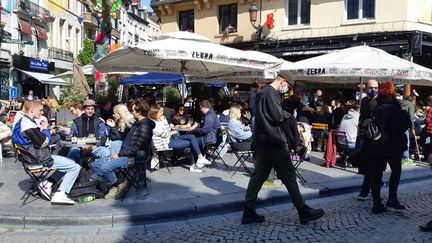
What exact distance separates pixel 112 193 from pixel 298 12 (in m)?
13.8

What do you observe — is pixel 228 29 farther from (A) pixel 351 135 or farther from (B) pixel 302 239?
(B) pixel 302 239

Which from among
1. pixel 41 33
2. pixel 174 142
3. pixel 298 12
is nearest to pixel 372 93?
pixel 174 142

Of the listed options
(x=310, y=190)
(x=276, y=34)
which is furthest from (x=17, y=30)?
(x=310, y=190)

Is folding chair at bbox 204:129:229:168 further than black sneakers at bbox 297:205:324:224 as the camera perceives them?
Yes

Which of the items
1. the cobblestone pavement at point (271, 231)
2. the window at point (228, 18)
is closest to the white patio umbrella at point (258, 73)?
the cobblestone pavement at point (271, 231)

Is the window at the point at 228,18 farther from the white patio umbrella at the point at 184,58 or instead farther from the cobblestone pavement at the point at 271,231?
the cobblestone pavement at the point at 271,231

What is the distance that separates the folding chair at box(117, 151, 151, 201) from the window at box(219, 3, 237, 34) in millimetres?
14527

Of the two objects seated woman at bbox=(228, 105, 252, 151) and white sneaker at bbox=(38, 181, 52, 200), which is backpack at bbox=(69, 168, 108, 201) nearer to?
white sneaker at bbox=(38, 181, 52, 200)

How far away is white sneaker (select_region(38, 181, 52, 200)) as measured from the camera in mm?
6200

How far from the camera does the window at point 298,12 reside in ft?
58.7

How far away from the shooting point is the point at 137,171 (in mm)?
6398

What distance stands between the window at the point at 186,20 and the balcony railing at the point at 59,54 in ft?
56.5

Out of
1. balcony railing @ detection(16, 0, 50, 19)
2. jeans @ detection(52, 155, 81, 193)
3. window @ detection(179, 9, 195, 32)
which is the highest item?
balcony railing @ detection(16, 0, 50, 19)

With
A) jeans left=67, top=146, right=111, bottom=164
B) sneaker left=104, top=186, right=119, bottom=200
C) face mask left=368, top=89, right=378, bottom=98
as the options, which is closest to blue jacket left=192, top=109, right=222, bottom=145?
jeans left=67, top=146, right=111, bottom=164
